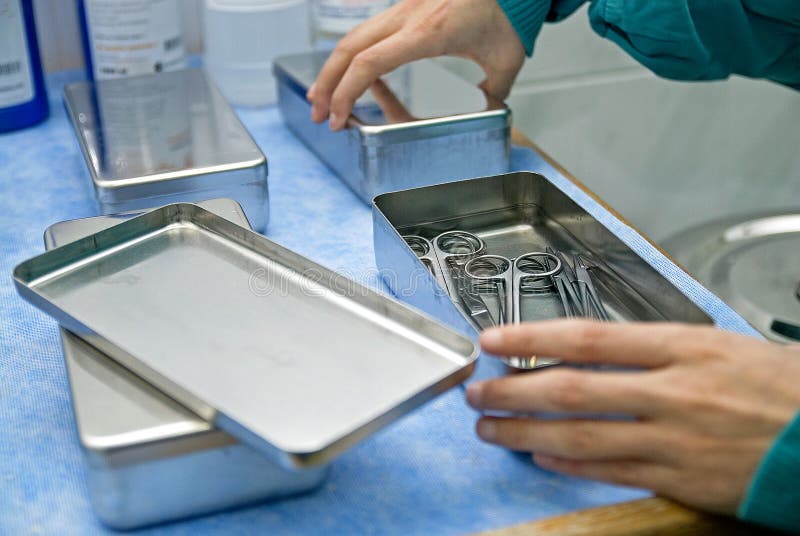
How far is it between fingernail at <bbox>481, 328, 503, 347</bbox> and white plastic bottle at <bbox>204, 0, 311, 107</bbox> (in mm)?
506

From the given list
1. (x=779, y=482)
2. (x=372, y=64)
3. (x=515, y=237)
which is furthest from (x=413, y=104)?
(x=779, y=482)

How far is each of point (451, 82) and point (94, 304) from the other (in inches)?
14.8

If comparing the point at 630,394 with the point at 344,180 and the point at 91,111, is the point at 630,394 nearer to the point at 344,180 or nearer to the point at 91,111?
the point at 344,180

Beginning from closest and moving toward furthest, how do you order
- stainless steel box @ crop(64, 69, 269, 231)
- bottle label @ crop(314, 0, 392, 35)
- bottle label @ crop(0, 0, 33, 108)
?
stainless steel box @ crop(64, 69, 269, 231) < bottle label @ crop(0, 0, 33, 108) < bottle label @ crop(314, 0, 392, 35)

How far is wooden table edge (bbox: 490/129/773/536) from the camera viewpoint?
344 millimetres

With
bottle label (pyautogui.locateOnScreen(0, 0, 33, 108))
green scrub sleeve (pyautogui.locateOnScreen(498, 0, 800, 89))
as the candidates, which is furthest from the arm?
bottle label (pyautogui.locateOnScreen(0, 0, 33, 108))

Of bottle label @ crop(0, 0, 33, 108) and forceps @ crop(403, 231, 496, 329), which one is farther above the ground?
bottle label @ crop(0, 0, 33, 108)

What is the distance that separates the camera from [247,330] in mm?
406

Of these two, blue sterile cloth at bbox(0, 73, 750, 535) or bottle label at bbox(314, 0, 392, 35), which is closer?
blue sterile cloth at bbox(0, 73, 750, 535)

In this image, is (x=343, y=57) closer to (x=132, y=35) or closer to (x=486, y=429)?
(x=132, y=35)

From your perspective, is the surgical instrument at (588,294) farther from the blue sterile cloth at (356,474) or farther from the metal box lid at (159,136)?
the metal box lid at (159,136)

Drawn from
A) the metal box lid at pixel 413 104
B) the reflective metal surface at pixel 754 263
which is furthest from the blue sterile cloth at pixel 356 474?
the reflective metal surface at pixel 754 263

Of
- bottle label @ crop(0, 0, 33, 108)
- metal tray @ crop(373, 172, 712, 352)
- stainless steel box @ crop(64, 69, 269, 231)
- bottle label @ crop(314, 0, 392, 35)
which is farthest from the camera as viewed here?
bottle label @ crop(314, 0, 392, 35)

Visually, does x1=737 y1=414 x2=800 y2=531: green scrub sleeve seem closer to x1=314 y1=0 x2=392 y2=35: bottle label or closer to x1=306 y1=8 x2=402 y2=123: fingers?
x1=306 y1=8 x2=402 y2=123: fingers
